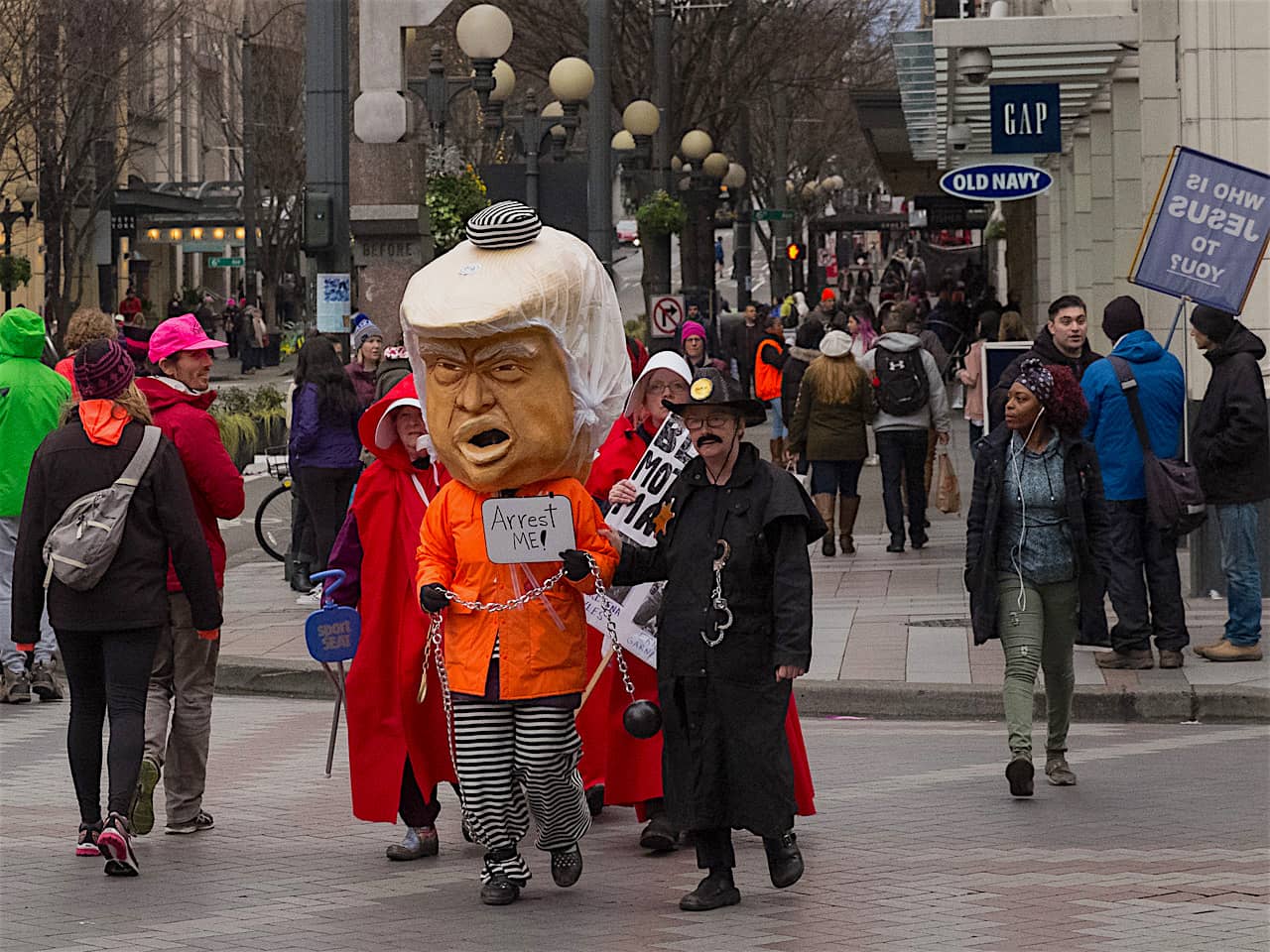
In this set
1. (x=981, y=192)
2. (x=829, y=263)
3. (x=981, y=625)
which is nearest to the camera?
(x=981, y=625)

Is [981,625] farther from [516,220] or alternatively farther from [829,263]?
[829,263]

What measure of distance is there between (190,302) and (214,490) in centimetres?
5000

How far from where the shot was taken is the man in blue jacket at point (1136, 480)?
11.9 m

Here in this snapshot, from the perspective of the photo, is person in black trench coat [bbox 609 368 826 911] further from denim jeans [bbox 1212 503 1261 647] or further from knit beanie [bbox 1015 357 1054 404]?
denim jeans [bbox 1212 503 1261 647]

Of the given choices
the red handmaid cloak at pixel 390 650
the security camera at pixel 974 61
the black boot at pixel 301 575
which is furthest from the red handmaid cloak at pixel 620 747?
the security camera at pixel 974 61

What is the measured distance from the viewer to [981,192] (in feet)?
58.5

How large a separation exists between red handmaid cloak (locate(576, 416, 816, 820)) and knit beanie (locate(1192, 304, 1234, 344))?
16.4ft

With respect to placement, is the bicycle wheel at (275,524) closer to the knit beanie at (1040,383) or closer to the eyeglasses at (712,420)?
the knit beanie at (1040,383)

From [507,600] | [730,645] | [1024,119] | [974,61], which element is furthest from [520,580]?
[1024,119]

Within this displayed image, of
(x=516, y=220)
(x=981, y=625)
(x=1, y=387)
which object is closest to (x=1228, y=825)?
(x=981, y=625)

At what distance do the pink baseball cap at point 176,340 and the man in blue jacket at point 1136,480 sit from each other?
202 inches

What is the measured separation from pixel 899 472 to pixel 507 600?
11.4m

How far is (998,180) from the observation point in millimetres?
17828

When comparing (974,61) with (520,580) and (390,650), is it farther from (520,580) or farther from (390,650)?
(520,580)
